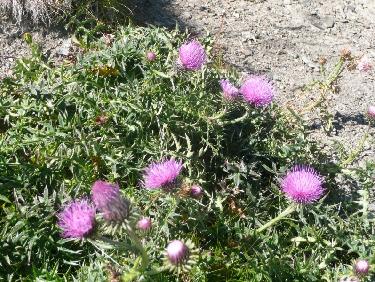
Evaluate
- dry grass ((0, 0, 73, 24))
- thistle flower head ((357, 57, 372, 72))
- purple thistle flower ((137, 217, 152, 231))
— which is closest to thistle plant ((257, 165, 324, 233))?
purple thistle flower ((137, 217, 152, 231))

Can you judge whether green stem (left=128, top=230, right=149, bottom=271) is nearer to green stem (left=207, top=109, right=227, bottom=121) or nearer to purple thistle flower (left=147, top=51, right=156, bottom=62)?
green stem (left=207, top=109, right=227, bottom=121)

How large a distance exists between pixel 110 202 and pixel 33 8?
7.70 ft

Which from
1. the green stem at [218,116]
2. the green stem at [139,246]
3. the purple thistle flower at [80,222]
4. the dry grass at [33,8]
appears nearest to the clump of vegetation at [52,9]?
the dry grass at [33,8]

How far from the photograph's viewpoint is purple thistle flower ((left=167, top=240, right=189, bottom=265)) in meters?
2.26

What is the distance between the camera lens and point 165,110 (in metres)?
3.39

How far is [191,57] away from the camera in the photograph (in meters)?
3.25

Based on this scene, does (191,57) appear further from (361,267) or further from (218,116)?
(361,267)

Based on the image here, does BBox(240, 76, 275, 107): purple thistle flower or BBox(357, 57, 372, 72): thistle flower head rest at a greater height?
BBox(357, 57, 372, 72): thistle flower head

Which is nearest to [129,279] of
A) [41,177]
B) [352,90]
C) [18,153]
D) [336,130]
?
[41,177]

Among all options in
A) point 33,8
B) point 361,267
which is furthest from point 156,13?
point 361,267

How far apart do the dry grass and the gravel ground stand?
0.09 m

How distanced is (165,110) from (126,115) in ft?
0.72

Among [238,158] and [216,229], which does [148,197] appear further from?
[238,158]

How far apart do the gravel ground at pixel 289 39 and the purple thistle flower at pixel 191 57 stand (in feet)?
3.10
